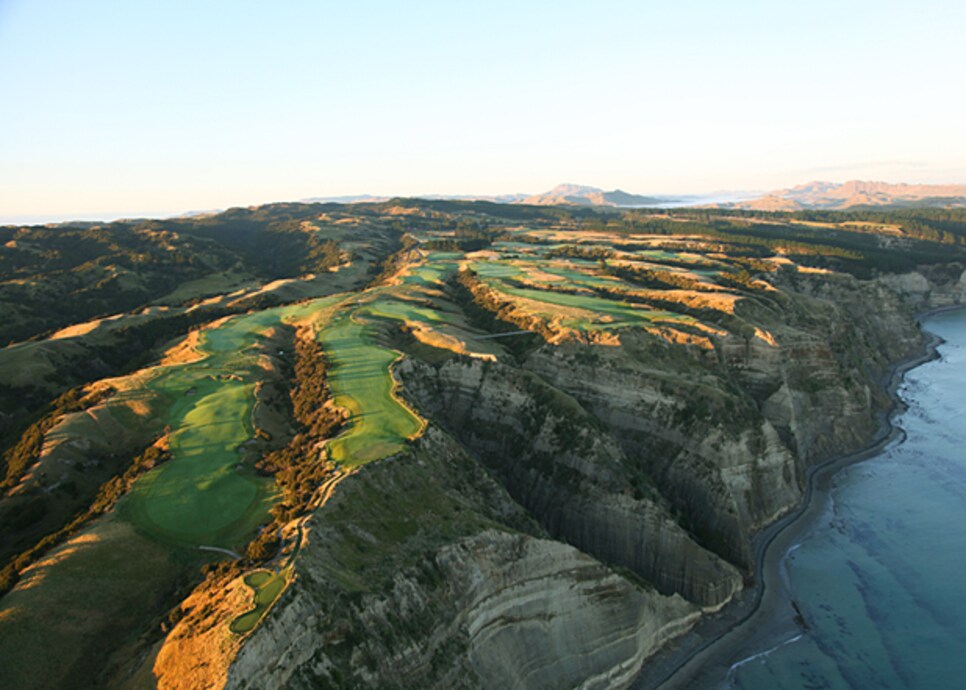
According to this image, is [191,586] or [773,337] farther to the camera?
[773,337]

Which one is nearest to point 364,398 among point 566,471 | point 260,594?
point 566,471

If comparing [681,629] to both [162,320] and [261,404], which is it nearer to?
[261,404]

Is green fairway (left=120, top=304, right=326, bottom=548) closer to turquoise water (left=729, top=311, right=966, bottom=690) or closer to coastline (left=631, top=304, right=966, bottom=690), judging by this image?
coastline (left=631, top=304, right=966, bottom=690)

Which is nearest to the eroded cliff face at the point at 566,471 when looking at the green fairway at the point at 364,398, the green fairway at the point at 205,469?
the green fairway at the point at 364,398

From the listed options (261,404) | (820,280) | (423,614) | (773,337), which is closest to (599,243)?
(820,280)

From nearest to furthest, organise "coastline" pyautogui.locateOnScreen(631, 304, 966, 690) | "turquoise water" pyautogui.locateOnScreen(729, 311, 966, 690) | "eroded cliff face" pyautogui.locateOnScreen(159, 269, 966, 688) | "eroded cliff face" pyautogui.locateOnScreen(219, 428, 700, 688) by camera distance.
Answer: "eroded cliff face" pyautogui.locateOnScreen(219, 428, 700, 688) → "eroded cliff face" pyautogui.locateOnScreen(159, 269, 966, 688) → "coastline" pyautogui.locateOnScreen(631, 304, 966, 690) → "turquoise water" pyautogui.locateOnScreen(729, 311, 966, 690)

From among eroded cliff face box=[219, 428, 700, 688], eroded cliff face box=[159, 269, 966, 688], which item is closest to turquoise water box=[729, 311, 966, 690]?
eroded cliff face box=[159, 269, 966, 688]
